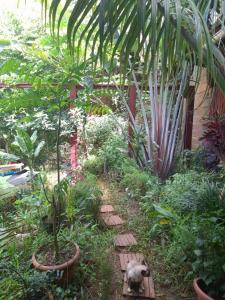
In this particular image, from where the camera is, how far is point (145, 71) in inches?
52.2

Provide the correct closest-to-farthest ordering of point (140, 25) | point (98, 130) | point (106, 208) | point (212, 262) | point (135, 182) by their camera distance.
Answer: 1. point (140, 25)
2. point (212, 262)
3. point (106, 208)
4. point (135, 182)
5. point (98, 130)

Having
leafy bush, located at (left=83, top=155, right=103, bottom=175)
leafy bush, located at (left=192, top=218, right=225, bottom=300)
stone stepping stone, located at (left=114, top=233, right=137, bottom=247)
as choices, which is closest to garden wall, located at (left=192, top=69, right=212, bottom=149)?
leafy bush, located at (left=83, top=155, right=103, bottom=175)

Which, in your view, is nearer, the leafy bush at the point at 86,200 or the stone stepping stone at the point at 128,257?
the stone stepping stone at the point at 128,257

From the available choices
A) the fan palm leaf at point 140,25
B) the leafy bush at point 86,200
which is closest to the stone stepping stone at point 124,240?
the leafy bush at point 86,200

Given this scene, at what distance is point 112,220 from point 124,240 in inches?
20.9

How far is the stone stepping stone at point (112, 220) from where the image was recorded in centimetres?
349

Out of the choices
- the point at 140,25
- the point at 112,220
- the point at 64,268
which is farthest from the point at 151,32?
the point at 112,220

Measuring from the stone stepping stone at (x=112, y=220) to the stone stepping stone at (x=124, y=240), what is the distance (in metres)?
0.30

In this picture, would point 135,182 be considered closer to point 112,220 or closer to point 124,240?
point 112,220

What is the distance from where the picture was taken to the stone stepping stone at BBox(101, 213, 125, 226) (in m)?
3.49

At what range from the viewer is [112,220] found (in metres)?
3.59

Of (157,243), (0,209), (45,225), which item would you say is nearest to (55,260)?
(45,225)

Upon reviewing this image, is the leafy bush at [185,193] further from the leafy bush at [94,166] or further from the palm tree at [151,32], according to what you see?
the leafy bush at [94,166]

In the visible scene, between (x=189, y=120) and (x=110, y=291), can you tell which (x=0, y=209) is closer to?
(x=110, y=291)
